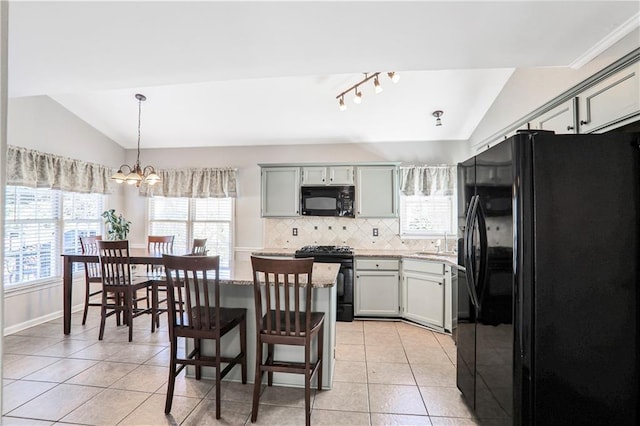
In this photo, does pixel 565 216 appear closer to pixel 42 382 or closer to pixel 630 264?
pixel 630 264

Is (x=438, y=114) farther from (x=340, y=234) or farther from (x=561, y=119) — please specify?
(x=340, y=234)

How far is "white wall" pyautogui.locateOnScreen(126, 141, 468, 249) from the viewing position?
4.80m

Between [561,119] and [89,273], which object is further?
[89,273]

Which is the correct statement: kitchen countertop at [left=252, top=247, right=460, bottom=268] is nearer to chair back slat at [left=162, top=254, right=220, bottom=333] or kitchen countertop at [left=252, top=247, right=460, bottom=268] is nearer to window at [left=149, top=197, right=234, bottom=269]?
window at [left=149, top=197, right=234, bottom=269]

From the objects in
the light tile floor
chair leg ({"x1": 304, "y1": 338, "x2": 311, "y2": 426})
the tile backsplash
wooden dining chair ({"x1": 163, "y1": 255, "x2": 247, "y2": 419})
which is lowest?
the light tile floor

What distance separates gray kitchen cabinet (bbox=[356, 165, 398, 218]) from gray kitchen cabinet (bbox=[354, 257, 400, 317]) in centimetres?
74

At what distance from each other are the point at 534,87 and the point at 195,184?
469cm

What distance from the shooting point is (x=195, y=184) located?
203 inches

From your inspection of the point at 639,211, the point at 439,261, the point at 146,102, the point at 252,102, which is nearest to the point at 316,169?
the point at 252,102

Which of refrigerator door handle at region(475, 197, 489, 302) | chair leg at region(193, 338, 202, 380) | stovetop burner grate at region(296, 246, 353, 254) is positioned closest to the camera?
refrigerator door handle at region(475, 197, 489, 302)

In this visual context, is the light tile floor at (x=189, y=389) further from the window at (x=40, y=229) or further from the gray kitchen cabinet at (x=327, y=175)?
the gray kitchen cabinet at (x=327, y=175)

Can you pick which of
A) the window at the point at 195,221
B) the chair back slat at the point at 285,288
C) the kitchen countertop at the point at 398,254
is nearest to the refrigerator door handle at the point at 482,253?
the chair back slat at the point at 285,288

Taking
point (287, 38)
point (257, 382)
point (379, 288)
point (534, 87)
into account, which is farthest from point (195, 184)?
point (534, 87)

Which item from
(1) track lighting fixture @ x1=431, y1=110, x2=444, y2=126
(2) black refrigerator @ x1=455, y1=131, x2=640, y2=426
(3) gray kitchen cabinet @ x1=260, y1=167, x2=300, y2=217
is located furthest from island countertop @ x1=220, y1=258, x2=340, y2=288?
(1) track lighting fixture @ x1=431, y1=110, x2=444, y2=126
